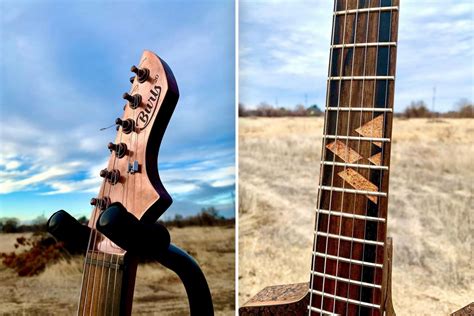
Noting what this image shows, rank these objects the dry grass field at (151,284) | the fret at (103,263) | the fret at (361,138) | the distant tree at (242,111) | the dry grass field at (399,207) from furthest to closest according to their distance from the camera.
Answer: the distant tree at (242,111), the dry grass field at (399,207), the dry grass field at (151,284), the fret at (103,263), the fret at (361,138)

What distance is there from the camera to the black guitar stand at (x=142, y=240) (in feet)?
1.92

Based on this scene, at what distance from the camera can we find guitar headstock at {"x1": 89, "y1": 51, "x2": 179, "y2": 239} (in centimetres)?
65

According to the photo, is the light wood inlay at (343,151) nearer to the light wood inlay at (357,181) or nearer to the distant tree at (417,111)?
the light wood inlay at (357,181)

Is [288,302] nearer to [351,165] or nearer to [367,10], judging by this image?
[351,165]

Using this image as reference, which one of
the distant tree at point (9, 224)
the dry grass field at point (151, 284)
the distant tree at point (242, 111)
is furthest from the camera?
the distant tree at point (242, 111)

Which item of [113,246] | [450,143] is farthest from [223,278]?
[113,246]

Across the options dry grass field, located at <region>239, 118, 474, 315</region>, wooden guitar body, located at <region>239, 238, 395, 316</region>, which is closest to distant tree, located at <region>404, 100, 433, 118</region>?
dry grass field, located at <region>239, 118, 474, 315</region>

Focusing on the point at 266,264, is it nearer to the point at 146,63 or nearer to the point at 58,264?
the point at 58,264

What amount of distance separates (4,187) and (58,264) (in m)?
0.33

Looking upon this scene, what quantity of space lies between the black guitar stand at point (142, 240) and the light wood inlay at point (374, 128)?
0.29 metres

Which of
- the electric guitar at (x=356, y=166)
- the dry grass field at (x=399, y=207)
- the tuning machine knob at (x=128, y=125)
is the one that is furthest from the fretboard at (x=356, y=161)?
the dry grass field at (x=399, y=207)

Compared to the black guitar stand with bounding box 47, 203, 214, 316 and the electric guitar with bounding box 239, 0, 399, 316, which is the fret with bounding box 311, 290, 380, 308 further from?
the black guitar stand with bounding box 47, 203, 214, 316

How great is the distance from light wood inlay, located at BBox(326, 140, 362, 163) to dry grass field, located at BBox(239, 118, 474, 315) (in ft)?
3.74

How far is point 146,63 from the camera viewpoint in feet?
2.31
